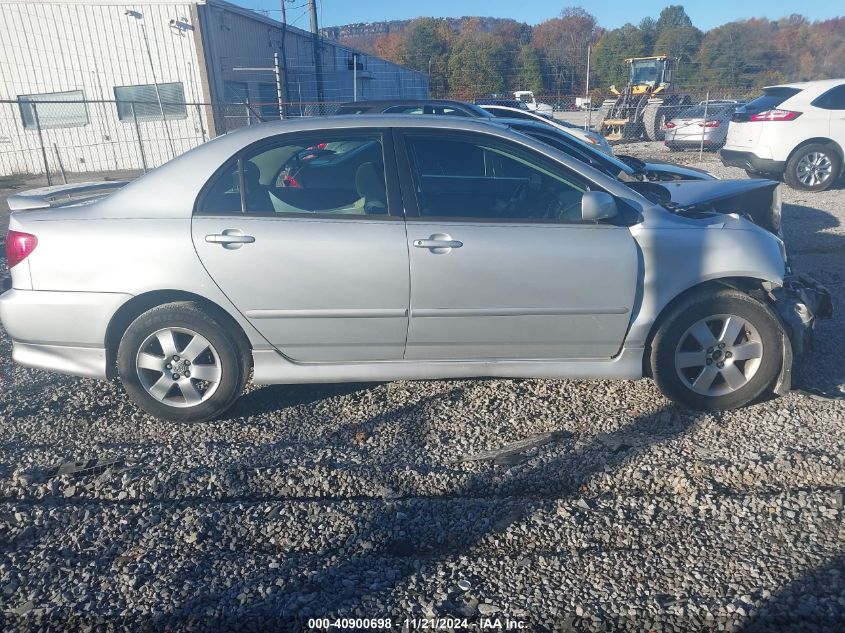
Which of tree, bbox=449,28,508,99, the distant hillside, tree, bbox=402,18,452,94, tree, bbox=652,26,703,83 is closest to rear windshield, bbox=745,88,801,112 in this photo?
tree, bbox=449,28,508,99

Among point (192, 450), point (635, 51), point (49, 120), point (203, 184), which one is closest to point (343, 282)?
point (203, 184)

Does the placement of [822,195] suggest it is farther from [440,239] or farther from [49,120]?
[49,120]

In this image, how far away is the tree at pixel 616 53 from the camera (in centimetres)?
3688

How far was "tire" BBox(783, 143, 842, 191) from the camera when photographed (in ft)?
36.2

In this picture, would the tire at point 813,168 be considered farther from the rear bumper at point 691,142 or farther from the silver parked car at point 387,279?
the silver parked car at point 387,279

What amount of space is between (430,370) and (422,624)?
1.68 m

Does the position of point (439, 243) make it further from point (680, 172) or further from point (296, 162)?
point (680, 172)

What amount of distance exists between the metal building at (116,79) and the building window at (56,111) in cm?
3

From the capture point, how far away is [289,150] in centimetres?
393

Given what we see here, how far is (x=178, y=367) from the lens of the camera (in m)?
3.77

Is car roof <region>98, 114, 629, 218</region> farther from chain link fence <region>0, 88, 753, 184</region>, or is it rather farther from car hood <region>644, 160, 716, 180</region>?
chain link fence <region>0, 88, 753, 184</region>

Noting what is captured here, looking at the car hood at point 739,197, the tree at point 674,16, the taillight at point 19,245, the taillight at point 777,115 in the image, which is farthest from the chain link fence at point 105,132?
the tree at point 674,16

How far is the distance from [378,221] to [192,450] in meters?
1.61

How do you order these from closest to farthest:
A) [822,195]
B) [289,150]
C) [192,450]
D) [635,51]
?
[192,450], [289,150], [822,195], [635,51]
